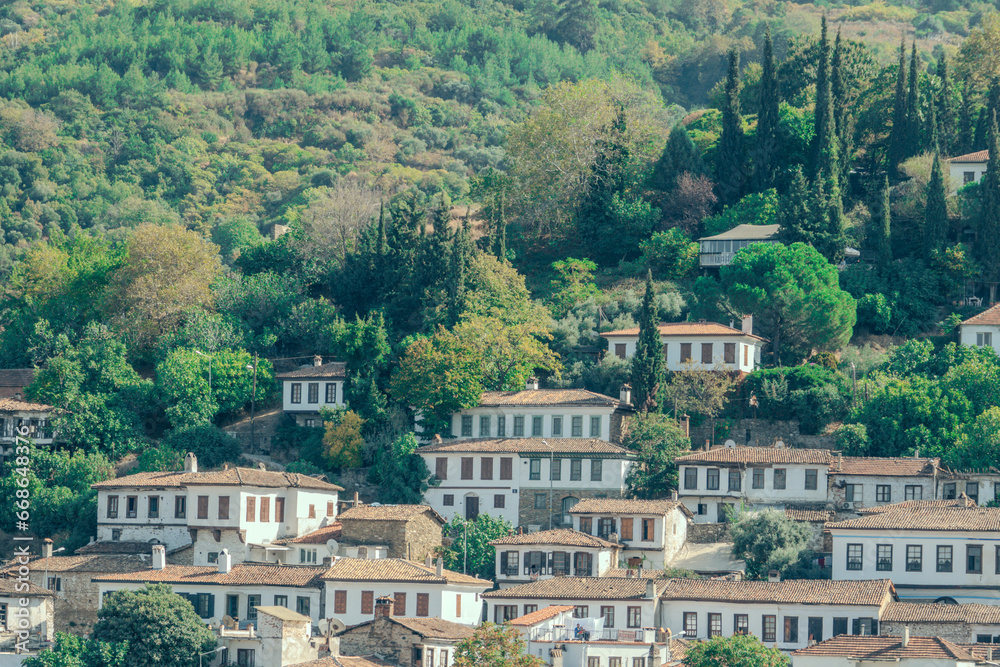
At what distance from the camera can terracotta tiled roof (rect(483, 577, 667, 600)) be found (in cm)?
6075

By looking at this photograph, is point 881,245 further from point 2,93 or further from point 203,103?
point 2,93

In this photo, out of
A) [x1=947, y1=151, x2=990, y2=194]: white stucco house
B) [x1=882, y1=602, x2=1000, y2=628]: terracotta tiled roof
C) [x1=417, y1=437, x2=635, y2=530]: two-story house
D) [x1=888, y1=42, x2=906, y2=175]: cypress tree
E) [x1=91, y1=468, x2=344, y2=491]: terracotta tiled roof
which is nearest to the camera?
[x1=882, y1=602, x2=1000, y2=628]: terracotta tiled roof

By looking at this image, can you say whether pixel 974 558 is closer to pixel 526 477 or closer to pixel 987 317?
pixel 526 477

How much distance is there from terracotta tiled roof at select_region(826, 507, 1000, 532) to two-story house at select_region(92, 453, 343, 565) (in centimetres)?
2220

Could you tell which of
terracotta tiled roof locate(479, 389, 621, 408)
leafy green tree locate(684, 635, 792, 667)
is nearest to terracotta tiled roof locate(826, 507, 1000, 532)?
leafy green tree locate(684, 635, 792, 667)

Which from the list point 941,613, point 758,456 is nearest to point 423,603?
point 758,456

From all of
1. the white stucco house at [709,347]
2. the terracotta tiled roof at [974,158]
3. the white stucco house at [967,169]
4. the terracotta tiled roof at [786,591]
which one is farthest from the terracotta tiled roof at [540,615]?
the terracotta tiled roof at [974,158]

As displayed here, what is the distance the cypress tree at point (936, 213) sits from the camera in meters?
87.2

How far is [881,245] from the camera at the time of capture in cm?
8800

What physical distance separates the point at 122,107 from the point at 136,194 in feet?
52.4

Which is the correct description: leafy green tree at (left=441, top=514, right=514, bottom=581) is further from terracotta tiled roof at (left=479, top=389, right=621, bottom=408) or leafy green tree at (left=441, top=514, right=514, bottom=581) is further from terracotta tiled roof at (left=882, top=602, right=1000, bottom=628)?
terracotta tiled roof at (left=882, top=602, right=1000, bottom=628)

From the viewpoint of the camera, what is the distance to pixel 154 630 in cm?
5894

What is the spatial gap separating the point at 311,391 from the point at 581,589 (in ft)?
79.6

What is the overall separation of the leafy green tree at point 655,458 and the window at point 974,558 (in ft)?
46.3
